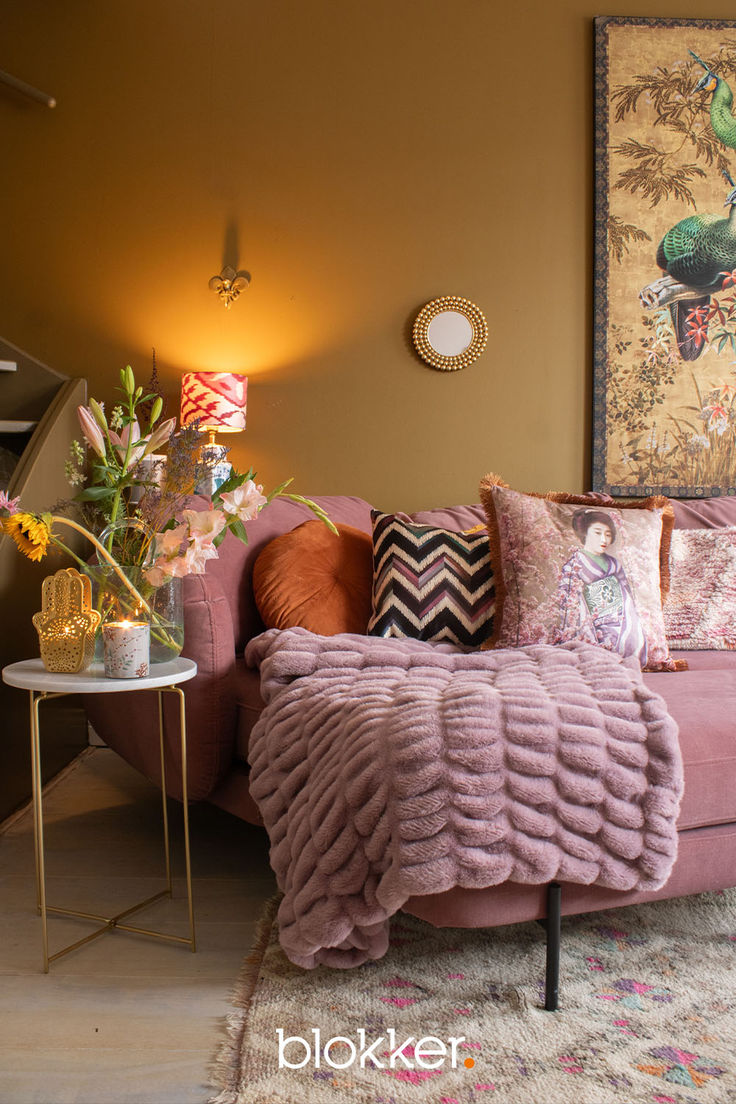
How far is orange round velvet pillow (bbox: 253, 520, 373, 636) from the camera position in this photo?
2188 mm


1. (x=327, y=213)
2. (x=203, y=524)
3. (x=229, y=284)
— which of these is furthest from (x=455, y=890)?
(x=327, y=213)

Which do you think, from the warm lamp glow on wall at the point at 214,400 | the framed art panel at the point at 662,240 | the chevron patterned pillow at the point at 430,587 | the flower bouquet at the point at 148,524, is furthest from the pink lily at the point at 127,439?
the framed art panel at the point at 662,240

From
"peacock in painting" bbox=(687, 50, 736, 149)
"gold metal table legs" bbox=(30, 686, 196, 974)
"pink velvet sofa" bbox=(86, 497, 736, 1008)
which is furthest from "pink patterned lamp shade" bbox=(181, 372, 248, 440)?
"peacock in painting" bbox=(687, 50, 736, 149)

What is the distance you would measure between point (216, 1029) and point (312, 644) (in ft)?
2.40

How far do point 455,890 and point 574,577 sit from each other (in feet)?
3.06

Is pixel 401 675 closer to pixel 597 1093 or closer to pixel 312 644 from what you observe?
pixel 312 644

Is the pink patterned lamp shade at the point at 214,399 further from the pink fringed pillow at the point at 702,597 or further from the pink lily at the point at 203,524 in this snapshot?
the pink fringed pillow at the point at 702,597

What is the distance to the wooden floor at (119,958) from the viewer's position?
131 centimetres

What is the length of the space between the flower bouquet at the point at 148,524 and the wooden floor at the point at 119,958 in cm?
56

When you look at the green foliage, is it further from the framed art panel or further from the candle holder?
the candle holder

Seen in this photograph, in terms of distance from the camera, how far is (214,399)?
9.89 feet

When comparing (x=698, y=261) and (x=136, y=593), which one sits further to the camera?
(x=698, y=261)

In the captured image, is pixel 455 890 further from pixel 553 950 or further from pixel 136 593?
pixel 136 593

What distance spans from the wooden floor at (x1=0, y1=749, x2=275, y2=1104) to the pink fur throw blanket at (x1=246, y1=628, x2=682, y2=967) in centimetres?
22
